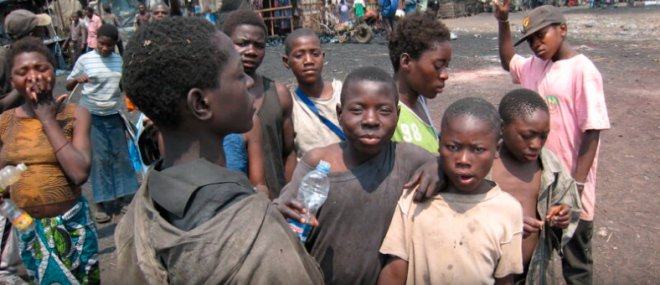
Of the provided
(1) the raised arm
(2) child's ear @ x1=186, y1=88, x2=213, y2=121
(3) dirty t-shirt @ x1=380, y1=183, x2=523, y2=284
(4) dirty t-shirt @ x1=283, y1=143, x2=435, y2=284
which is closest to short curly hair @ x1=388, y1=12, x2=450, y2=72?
(4) dirty t-shirt @ x1=283, y1=143, x2=435, y2=284

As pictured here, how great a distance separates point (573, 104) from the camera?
3078mm

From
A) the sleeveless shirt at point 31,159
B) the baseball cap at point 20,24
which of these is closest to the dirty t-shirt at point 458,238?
the sleeveless shirt at point 31,159

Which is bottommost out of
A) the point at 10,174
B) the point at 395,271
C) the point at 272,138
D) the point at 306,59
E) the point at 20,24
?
the point at 395,271

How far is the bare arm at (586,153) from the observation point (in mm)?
3045

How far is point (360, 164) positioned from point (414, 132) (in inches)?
20.0

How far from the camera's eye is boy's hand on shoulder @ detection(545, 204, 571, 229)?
7.81 feet

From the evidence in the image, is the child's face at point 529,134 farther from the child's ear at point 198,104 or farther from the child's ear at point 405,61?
the child's ear at point 198,104

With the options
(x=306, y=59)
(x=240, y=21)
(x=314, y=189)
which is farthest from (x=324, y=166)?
(x=240, y=21)

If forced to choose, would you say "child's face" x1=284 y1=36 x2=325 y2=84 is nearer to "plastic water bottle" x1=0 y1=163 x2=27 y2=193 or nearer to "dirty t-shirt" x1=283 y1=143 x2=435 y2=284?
"dirty t-shirt" x1=283 y1=143 x2=435 y2=284

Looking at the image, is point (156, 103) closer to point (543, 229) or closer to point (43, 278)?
point (543, 229)

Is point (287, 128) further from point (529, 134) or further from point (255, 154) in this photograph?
point (529, 134)

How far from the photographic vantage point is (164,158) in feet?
5.04

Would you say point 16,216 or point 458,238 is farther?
point 16,216

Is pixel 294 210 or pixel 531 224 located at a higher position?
pixel 294 210
